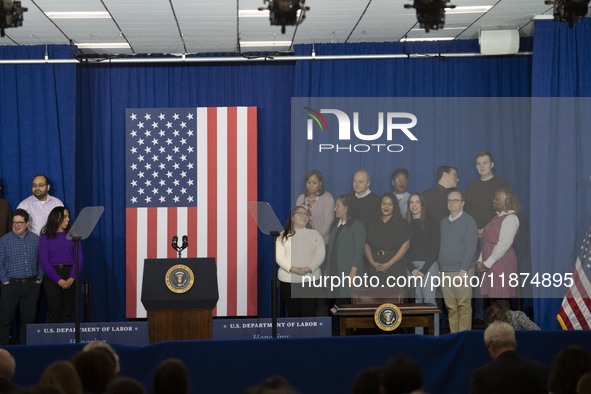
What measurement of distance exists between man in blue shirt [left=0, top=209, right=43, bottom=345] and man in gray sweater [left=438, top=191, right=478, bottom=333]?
4663mm

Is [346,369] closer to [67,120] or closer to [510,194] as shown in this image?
[510,194]

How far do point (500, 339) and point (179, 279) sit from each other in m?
3.73

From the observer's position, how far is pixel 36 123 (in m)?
11.2

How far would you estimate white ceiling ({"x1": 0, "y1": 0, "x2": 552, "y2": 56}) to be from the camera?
9.38 m

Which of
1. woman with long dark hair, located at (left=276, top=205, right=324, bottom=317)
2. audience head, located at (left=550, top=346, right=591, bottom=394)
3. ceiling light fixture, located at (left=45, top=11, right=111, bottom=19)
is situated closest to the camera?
audience head, located at (left=550, top=346, right=591, bottom=394)

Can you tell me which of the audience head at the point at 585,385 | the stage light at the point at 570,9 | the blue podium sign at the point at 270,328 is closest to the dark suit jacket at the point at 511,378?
the audience head at the point at 585,385

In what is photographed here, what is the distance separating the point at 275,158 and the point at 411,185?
71.2 inches

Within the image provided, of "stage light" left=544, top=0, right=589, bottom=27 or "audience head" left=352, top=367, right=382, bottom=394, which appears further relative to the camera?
"stage light" left=544, top=0, right=589, bottom=27

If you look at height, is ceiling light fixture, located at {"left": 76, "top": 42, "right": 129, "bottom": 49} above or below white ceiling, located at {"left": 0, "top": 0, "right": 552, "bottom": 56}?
below

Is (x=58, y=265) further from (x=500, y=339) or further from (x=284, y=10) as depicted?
(x=500, y=339)

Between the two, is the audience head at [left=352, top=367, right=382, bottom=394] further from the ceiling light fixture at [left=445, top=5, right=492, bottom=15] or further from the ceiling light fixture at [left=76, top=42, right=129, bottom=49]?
the ceiling light fixture at [left=76, top=42, right=129, bottom=49]

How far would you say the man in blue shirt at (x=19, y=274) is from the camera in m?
10.2

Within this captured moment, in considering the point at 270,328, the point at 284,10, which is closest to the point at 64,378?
the point at 284,10

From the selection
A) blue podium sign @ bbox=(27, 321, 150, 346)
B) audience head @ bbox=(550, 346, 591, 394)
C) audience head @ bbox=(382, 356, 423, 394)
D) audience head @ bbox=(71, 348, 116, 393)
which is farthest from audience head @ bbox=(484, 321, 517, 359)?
blue podium sign @ bbox=(27, 321, 150, 346)
